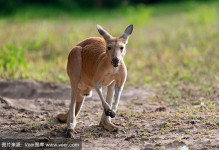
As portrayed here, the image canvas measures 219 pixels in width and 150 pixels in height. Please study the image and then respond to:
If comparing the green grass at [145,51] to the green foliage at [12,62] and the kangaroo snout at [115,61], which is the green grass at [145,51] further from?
the kangaroo snout at [115,61]

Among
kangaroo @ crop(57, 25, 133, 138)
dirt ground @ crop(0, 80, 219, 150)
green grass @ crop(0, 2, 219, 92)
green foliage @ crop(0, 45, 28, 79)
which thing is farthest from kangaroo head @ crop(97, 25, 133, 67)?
green foliage @ crop(0, 45, 28, 79)

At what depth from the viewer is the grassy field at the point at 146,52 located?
10.2 m

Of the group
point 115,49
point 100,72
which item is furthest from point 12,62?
point 115,49

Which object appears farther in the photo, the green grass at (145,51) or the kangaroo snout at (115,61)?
the green grass at (145,51)

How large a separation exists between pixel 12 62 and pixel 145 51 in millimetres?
4378

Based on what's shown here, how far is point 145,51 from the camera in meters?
13.5

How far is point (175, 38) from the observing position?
15039mm

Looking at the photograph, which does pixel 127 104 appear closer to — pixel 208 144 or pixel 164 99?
pixel 164 99

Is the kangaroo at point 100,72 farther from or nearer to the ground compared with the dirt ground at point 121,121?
farther from the ground

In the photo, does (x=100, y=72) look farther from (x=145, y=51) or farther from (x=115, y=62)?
(x=145, y=51)

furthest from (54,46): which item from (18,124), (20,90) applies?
(18,124)

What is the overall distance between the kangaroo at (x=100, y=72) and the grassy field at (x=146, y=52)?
2.28 meters

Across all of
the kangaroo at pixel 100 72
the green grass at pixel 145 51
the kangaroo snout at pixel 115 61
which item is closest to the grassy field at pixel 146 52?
the green grass at pixel 145 51

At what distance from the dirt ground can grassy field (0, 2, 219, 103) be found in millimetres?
796
